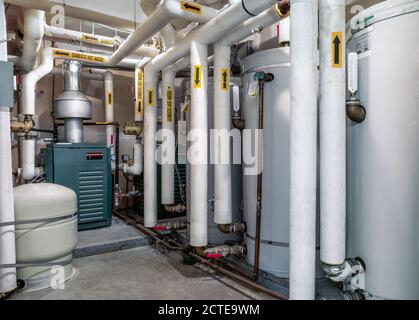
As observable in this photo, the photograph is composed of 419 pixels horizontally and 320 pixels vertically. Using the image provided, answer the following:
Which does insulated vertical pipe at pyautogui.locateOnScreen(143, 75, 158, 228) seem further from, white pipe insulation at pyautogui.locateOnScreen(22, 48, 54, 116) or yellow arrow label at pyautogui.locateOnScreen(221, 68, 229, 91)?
white pipe insulation at pyautogui.locateOnScreen(22, 48, 54, 116)

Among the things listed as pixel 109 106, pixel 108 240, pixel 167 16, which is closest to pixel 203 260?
pixel 108 240

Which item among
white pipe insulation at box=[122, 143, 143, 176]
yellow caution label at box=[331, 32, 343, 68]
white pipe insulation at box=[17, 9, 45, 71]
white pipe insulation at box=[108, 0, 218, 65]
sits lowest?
white pipe insulation at box=[122, 143, 143, 176]

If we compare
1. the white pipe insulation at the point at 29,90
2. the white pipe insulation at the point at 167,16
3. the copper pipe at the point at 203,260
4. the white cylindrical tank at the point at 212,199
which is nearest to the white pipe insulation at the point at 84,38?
the white pipe insulation at the point at 29,90

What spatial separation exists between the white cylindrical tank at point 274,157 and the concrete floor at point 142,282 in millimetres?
380

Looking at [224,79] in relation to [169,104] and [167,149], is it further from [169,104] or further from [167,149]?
[167,149]

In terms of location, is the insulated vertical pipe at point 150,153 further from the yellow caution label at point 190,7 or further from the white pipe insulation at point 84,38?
the yellow caution label at point 190,7

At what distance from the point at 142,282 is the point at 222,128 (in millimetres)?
1403

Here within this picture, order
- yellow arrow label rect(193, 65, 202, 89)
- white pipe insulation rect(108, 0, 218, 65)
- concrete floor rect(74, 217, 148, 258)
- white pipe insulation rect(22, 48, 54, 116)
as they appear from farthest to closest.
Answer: white pipe insulation rect(22, 48, 54, 116) < concrete floor rect(74, 217, 148, 258) < yellow arrow label rect(193, 65, 202, 89) < white pipe insulation rect(108, 0, 218, 65)

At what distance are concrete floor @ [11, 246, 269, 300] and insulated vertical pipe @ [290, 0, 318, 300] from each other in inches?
28.6

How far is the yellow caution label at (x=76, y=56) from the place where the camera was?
153 inches

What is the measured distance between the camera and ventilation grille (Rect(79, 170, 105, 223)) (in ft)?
12.1

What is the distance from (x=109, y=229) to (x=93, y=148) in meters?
1.01

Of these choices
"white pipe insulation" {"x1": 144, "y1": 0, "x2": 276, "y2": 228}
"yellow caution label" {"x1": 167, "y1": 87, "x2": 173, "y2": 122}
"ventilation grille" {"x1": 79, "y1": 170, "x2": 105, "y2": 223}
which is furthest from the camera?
"ventilation grille" {"x1": 79, "y1": 170, "x2": 105, "y2": 223}

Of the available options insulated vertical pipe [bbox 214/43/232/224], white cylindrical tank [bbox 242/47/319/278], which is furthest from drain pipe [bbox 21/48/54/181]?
white cylindrical tank [bbox 242/47/319/278]
